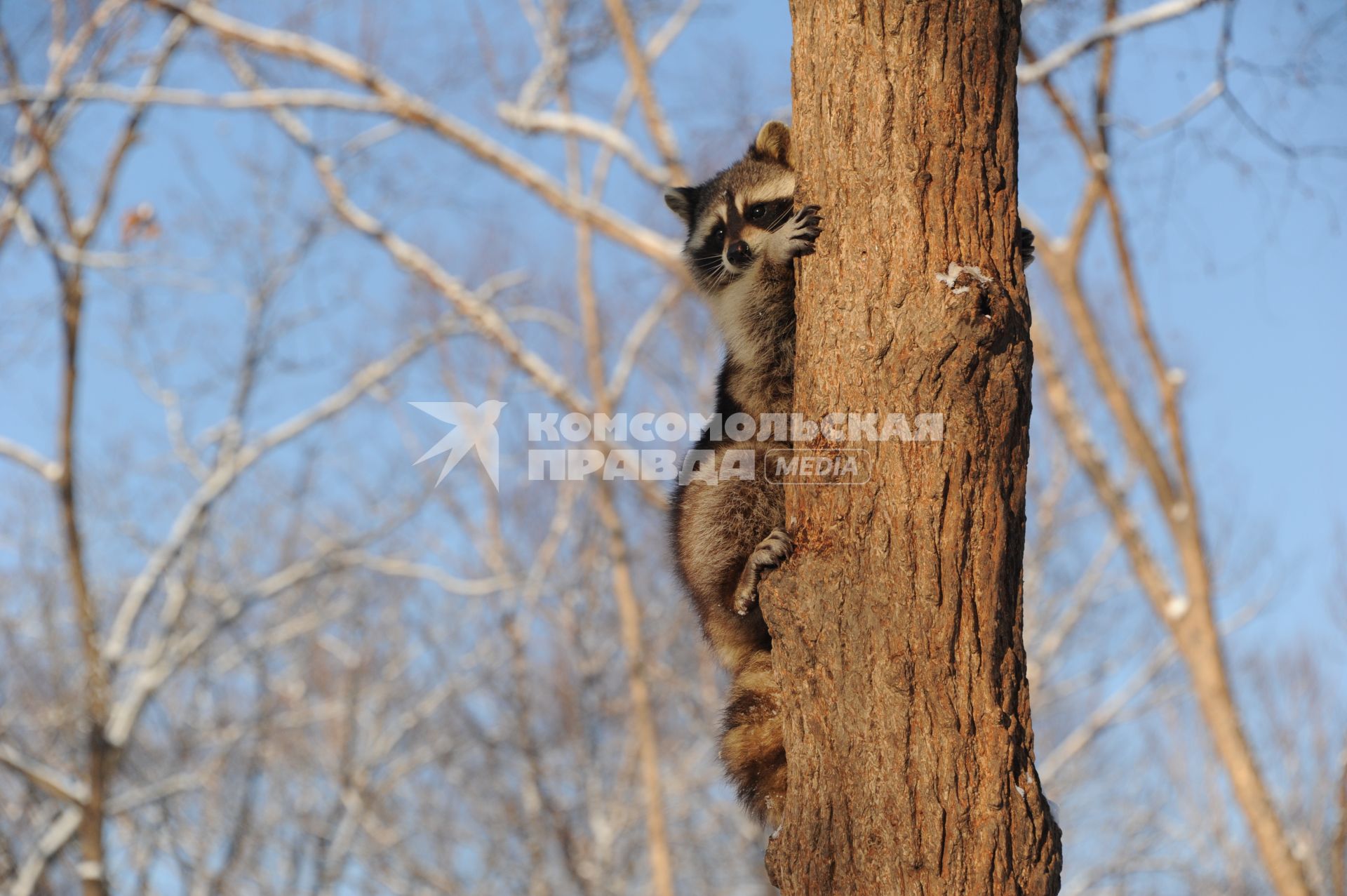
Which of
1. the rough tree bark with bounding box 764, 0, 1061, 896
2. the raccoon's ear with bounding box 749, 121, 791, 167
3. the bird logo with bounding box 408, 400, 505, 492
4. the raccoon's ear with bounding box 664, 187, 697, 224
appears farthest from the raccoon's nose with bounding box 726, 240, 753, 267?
the bird logo with bounding box 408, 400, 505, 492

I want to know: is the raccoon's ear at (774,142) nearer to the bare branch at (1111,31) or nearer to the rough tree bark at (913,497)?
the rough tree bark at (913,497)

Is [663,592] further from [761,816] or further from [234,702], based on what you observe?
[761,816]

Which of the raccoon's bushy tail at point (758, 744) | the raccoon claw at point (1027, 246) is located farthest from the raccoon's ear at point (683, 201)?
the raccoon's bushy tail at point (758, 744)

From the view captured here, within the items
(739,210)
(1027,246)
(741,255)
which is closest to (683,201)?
(739,210)

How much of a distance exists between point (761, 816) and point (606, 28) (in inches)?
473

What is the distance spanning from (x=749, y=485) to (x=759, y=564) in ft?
1.91

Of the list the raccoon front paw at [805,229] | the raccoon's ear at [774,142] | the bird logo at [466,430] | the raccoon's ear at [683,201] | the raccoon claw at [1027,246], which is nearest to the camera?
the raccoon front paw at [805,229]

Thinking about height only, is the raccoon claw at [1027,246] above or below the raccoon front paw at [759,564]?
above

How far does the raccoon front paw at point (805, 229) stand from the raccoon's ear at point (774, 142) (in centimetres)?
159

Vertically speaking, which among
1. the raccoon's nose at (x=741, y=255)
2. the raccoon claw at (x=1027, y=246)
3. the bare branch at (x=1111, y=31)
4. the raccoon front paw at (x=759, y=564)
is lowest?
the raccoon front paw at (x=759, y=564)

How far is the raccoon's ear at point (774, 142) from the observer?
4500mm

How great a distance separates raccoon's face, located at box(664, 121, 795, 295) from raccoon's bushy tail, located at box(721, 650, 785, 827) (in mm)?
1471

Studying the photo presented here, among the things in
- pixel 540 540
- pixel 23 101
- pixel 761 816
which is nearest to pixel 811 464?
pixel 761 816

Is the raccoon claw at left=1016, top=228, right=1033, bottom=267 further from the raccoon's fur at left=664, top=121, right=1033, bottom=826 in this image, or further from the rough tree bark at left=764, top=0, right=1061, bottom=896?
the rough tree bark at left=764, top=0, right=1061, bottom=896
